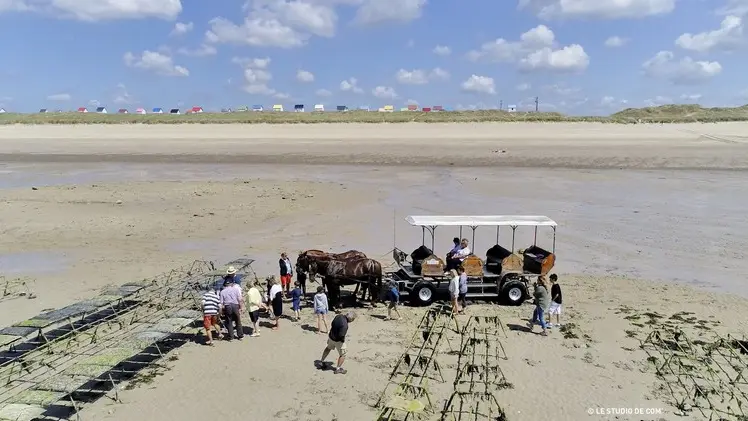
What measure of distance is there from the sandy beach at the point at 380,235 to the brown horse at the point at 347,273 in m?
0.85

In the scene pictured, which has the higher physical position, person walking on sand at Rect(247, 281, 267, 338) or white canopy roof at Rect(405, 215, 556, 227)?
white canopy roof at Rect(405, 215, 556, 227)

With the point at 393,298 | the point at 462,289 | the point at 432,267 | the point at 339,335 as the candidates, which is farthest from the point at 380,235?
the point at 339,335

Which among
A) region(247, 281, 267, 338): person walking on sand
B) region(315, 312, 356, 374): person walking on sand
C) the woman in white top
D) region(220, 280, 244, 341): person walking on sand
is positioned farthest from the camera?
the woman in white top

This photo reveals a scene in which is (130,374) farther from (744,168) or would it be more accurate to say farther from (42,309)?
(744,168)

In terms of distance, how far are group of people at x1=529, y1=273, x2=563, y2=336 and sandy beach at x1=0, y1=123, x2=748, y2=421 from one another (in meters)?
0.33

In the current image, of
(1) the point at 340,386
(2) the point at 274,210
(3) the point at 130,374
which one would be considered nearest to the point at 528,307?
(1) the point at 340,386

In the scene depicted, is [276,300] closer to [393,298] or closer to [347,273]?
[347,273]

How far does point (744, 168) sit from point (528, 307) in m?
32.3

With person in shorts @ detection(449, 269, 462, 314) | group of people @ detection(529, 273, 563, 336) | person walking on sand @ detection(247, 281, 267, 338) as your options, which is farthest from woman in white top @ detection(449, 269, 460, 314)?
person walking on sand @ detection(247, 281, 267, 338)

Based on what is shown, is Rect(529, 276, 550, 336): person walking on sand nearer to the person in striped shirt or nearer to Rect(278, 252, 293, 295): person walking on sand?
Rect(278, 252, 293, 295): person walking on sand

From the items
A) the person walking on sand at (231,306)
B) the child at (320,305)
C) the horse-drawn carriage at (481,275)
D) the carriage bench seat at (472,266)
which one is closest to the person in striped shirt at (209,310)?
the person walking on sand at (231,306)

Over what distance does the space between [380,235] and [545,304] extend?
9.27 meters

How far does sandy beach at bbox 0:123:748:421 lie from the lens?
9367 millimetres

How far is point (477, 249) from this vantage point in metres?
18.8
